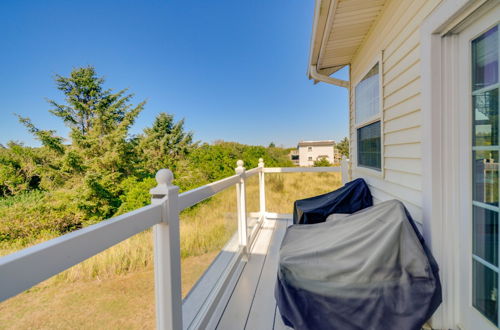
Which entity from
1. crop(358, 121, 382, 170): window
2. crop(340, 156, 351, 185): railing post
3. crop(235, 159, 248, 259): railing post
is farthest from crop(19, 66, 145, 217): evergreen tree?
crop(358, 121, 382, 170): window

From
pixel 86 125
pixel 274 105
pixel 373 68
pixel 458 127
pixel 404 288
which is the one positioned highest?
pixel 274 105

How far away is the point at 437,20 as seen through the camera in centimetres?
143

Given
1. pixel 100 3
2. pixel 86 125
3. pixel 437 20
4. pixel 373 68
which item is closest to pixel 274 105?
pixel 86 125

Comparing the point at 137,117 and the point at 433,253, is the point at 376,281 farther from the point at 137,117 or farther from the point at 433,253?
the point at 137,117

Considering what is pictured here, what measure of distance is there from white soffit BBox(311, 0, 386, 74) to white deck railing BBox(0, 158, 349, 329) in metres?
2.01

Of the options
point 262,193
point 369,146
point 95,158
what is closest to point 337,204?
point 369,146

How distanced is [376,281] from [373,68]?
2.47 m

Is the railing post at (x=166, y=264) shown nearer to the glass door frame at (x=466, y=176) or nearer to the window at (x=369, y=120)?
the glass door frame at (x=466, y=176)

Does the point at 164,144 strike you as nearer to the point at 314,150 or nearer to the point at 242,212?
the point at 242,212

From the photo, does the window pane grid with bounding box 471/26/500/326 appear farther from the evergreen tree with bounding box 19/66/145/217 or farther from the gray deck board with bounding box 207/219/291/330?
the evergreen tree with bounding box 19/66/145/217

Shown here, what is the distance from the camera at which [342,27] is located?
2.76m

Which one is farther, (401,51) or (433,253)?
(401,51)

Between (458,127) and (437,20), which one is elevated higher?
(437,20)

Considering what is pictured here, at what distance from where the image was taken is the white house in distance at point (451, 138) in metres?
1.19
